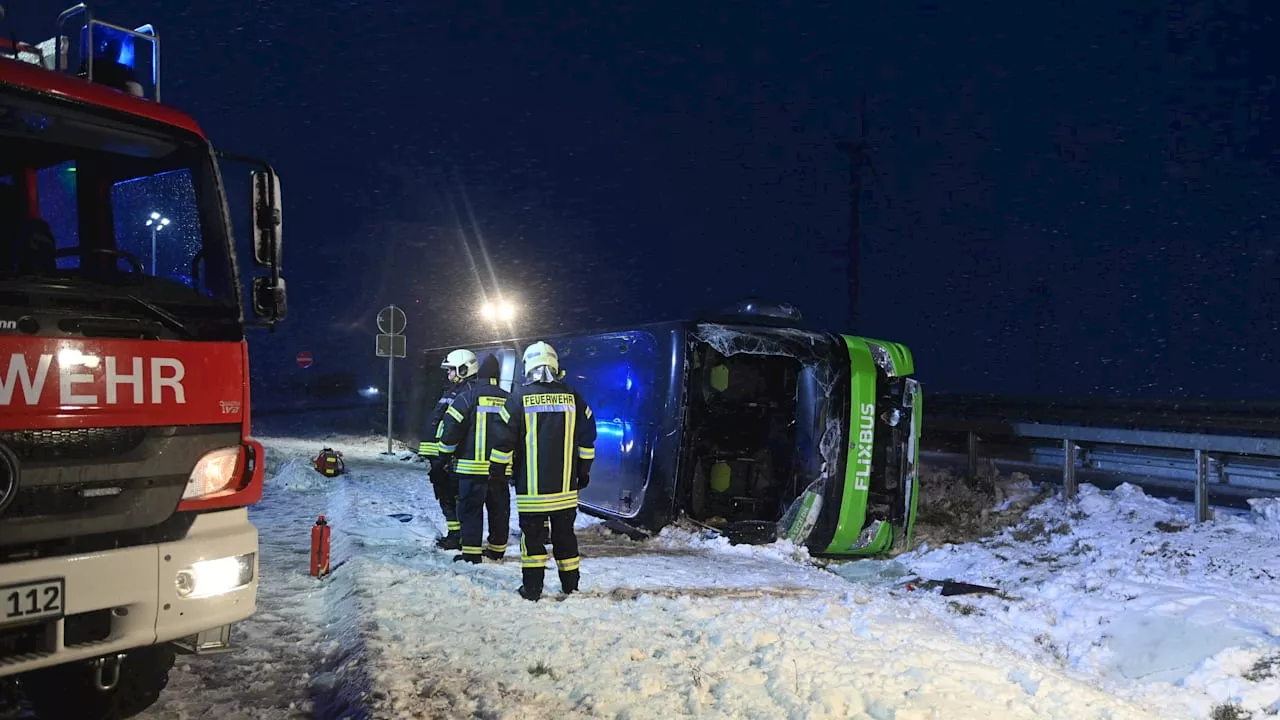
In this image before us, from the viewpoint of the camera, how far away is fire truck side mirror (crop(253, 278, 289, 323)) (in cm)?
441

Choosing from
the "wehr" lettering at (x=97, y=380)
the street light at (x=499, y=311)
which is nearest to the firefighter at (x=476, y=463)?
the "wehr" lettering at (x=97, y=380)

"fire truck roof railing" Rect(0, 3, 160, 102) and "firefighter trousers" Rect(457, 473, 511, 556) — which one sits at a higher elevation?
"fire truck roof railing" Rect(0, 3, 160, 102)

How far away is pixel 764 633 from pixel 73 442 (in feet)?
11.7

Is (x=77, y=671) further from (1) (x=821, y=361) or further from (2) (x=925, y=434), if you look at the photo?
(2) (x=925, y=434)

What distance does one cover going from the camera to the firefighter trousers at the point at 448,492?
25.5ft

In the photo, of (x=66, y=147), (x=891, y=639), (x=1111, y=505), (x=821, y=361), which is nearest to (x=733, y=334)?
(x=821, y=361)

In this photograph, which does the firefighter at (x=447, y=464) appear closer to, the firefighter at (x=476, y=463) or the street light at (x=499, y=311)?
the firefighter at (x=476, y=463)

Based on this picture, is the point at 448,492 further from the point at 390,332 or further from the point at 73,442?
the point at 390,332

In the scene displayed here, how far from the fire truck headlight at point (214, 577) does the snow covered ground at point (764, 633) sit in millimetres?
736

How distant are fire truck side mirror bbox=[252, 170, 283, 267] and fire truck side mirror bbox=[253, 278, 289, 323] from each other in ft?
0.12

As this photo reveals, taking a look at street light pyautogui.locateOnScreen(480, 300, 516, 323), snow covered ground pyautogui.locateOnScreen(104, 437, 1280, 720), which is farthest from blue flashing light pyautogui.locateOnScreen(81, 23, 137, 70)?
street light pyautogui.locateOnScreen(480, 300, 516, 323)

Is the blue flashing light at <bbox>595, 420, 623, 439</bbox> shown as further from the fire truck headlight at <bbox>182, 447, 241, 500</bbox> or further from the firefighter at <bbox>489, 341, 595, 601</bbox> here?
the fire truck headlight at <bbox>182, 447, 241, 500</bbox>

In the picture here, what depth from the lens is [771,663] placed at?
4520 millimetres

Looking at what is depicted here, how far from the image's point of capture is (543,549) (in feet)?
19.1
